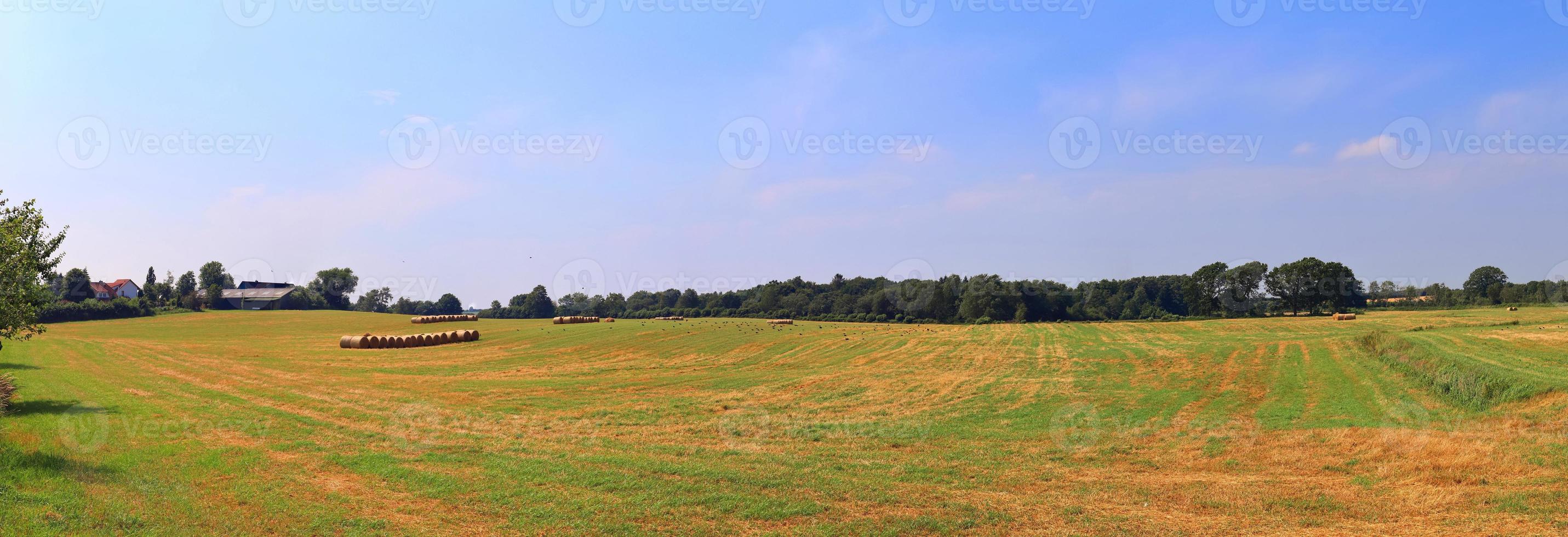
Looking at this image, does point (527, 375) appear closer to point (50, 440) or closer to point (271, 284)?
point (50, 440)

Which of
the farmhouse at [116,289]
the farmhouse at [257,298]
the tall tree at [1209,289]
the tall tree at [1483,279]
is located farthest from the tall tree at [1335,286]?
the farmhouse at [116,289]

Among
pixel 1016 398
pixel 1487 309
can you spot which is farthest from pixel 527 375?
pixel 1487 309

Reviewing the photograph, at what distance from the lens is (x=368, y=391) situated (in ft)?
92.0

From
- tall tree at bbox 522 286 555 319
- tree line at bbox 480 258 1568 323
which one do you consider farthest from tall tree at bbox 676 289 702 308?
tall tree at bbox 522 286 555 319

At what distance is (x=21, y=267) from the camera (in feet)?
73.4

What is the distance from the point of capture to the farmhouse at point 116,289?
131000 millimetres

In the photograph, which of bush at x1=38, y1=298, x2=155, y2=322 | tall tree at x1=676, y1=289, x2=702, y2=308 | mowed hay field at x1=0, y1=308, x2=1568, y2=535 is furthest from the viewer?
Result: tall tree at x1=676, y1=289, x2=702, y2=308

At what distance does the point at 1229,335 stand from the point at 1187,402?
39.6m

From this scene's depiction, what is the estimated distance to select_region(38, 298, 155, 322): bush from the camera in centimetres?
8869

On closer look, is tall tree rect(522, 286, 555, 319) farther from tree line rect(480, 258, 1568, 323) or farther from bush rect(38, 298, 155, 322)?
bush rect(38, 298, 155, 322)

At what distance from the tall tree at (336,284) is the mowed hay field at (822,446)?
5444 inches

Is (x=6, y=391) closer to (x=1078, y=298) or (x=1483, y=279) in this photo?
(x=1078, y=298)

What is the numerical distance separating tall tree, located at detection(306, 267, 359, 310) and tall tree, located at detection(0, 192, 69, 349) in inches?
6015

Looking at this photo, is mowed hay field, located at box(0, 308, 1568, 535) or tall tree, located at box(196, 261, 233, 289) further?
tall tree, located at box(196, 261, 233, 289)
